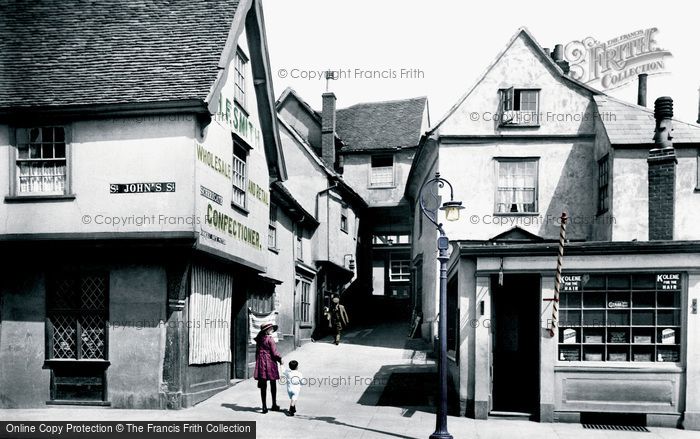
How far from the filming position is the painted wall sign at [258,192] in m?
20.2

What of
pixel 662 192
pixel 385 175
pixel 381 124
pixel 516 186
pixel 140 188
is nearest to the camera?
pixel 140 188

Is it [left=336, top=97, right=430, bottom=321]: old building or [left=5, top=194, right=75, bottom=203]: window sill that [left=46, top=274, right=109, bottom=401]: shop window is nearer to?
[left=5, top=194, right=75, bottom=203]: window sill

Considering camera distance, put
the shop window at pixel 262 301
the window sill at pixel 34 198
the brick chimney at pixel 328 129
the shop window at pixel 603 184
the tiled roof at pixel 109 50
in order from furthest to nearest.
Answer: the brick chimney at pixel 328 129 < the shop window at pixel 603 184 < the shop window at pixel 262 301 < the tiled roof at pixel 109 50 < the window sill at pixel 34 198

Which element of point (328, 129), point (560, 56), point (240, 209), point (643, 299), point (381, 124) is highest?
point (560, 56)

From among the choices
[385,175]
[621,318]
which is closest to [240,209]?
[621,318]

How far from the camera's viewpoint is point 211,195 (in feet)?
54.6

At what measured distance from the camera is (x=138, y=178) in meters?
15.8

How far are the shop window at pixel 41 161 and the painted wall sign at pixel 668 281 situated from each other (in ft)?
42.6

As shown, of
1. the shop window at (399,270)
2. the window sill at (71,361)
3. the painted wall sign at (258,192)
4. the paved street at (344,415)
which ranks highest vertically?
the painted wall sign at (258,192)

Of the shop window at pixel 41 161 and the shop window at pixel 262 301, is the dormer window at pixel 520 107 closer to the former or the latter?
the shop window at pixel 262 301

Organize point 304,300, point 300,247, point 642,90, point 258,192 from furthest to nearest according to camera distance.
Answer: point 642,90, point 300,247, point 304,300, point 258,192

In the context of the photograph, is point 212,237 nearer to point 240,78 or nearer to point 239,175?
point 239,175

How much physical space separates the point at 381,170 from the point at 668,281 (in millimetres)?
26850

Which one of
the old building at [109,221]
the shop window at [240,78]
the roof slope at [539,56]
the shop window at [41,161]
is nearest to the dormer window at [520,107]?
the roof slope at [539,56]
